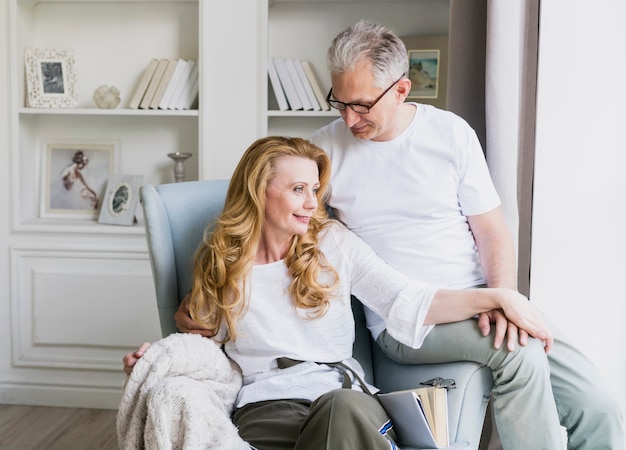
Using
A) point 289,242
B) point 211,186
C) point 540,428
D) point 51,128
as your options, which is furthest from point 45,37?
point 540,428

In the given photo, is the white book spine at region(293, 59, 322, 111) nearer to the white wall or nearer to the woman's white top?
the white wall

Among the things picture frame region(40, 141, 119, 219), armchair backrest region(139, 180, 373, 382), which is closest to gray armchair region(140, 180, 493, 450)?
armchair backrest region(139, 180, 373, 382)

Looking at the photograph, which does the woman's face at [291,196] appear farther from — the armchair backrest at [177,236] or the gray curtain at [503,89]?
the gray curtain at [503,89]

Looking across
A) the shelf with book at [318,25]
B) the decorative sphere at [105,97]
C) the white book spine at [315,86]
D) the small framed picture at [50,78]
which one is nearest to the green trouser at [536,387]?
the white book spine at [315,86]

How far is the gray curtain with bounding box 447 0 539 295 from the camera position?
2244 mm

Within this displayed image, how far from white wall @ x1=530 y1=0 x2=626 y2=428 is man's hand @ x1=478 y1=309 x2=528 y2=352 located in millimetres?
611

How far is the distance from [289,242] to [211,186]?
15.0 inches

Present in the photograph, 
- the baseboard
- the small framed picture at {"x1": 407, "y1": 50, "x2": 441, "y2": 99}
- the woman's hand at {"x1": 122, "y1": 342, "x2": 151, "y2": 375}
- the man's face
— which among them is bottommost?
the baseboard

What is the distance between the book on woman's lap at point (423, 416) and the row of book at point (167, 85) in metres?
1.89

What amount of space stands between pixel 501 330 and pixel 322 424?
1.53 feet

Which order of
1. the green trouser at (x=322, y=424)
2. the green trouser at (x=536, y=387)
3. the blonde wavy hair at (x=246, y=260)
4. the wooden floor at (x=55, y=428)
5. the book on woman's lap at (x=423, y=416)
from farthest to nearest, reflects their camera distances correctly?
the wooden floor at (x=55, y=428) → the blonde wavy hair at (x=246, y=260) → the green trouser at (x=536, y=387) → the book on woman's lap at (x=423, y=416) → the green trouser at (x=322, y=424)

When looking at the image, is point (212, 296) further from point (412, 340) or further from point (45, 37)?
point (45, 37)

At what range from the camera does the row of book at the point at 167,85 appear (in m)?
3.20

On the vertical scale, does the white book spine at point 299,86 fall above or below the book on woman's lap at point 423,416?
above
